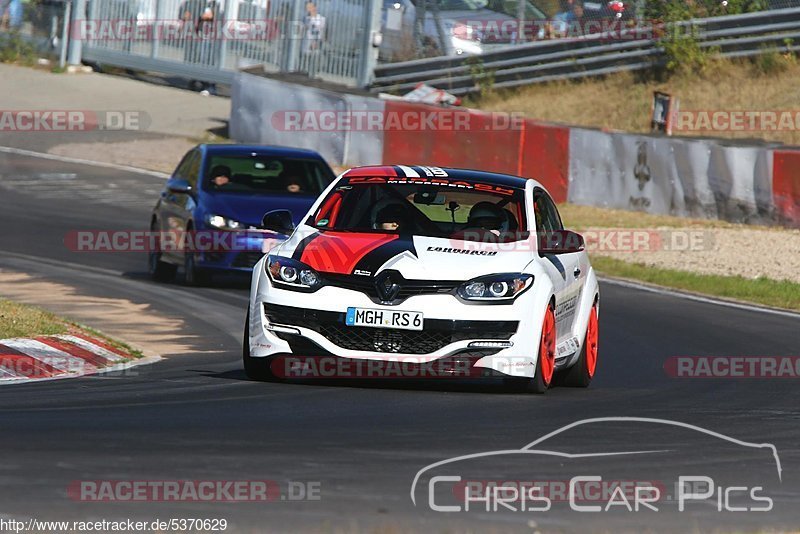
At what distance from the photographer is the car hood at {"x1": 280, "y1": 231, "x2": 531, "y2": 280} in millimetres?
9273

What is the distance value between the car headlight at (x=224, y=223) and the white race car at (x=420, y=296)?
6.43 m

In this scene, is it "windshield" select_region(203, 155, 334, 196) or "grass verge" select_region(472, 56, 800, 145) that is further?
"grass verge" select_region(472, 56, 800, 145)

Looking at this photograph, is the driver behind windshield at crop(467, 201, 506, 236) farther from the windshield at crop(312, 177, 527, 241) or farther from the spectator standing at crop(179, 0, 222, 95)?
the spectator standing at crop(179, 0, 222, 95)

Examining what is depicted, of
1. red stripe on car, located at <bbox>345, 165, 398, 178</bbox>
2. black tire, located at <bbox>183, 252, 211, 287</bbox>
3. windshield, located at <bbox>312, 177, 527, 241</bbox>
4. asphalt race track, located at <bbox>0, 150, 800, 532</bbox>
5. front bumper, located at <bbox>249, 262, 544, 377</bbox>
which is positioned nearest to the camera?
asphalt race track, located at <bbox>0, 150, 800, 532</bbox>

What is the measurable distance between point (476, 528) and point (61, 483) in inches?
61.9

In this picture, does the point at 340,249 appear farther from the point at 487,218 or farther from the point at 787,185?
the point at 787,185

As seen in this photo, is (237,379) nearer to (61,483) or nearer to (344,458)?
(344,458)

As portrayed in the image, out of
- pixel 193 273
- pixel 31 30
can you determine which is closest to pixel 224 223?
pixel 193 273

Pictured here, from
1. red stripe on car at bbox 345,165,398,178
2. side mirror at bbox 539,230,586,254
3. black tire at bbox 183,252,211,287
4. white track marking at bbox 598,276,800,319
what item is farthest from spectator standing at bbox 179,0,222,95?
side mirror at bbox 539,230,586,254

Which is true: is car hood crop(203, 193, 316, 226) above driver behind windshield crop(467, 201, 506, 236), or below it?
below

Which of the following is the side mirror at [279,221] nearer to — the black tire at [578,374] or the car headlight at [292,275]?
the car headlight at [292,275]

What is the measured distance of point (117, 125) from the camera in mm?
35250

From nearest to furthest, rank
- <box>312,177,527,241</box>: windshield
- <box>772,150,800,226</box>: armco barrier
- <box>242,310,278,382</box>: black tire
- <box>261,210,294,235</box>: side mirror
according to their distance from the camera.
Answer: <box>242,310,278,382</box>: black tire
<box>312,177,527,241</box>: windshield
<box>261,210,294,235</box>: side mirror
<box>772,150,800,226</box>: armco barrier

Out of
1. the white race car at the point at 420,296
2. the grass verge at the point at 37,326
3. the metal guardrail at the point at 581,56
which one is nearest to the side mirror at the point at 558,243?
the white race car at the point at 420,296
